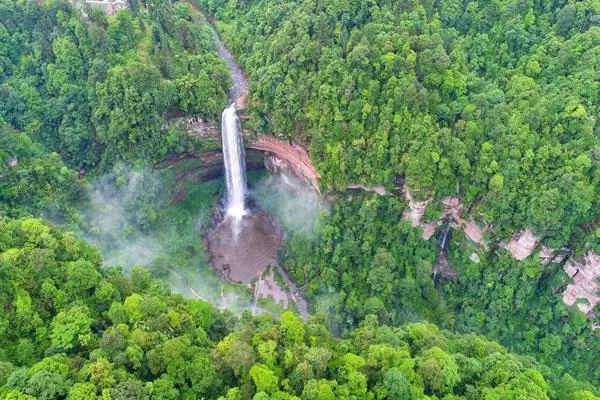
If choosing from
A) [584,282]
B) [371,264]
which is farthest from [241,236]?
[584,282]

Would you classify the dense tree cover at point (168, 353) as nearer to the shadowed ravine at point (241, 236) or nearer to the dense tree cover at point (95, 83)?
the shadowed ravine at point (241, 236)

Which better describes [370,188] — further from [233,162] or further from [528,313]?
[528,313]

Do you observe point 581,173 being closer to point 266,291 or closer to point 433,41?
point 433,41

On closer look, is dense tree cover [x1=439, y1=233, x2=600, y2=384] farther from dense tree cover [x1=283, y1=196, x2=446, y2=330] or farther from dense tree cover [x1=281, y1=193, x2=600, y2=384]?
dense tree cover [x1=283, y1=196, x2=446, y2=330]

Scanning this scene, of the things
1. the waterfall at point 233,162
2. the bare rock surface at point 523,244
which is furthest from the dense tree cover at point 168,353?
the waterfall at point 233,162

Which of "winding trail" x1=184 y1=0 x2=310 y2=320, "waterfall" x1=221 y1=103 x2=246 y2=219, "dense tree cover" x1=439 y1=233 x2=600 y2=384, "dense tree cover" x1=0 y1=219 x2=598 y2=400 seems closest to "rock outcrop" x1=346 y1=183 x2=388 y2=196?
"winding trail" x1=184 y1=0 x2=310 y2=320

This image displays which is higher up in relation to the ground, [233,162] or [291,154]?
[291,154]
